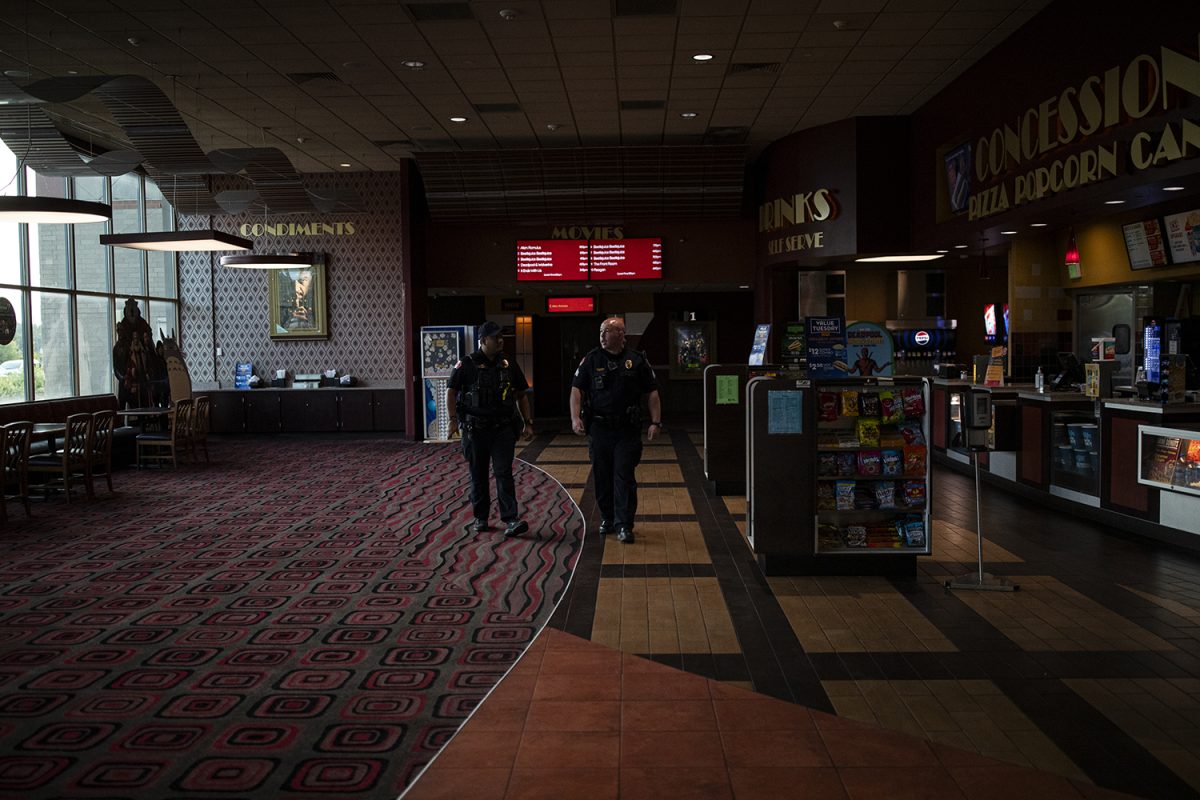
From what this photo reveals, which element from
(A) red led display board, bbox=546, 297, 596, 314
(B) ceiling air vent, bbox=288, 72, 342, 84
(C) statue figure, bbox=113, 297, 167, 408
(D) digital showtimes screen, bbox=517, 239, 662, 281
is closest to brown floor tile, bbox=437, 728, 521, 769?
(B) ceiling air vent, bbox=288, 72, 342, 84

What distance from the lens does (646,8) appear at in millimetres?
7402

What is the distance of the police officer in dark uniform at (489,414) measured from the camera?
22.0 ft

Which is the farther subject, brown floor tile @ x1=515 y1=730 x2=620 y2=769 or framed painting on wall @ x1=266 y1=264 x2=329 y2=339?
framed painting on wall @ x1=266 y1=264 x2=329 y2=339

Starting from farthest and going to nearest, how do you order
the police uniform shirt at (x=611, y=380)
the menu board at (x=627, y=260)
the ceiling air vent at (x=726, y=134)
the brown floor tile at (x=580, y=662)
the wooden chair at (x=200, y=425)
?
the menu board at (x=627, y=260) → the ceiling air vent at (x=726, y=134) → the wooden chair at (x=200, y=425) → the police uniform shirt at (x=611, y=380) → the brown floor tile at (x=580, y=662)

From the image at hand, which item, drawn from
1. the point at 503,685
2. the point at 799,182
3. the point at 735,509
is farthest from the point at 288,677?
the point at 799,182

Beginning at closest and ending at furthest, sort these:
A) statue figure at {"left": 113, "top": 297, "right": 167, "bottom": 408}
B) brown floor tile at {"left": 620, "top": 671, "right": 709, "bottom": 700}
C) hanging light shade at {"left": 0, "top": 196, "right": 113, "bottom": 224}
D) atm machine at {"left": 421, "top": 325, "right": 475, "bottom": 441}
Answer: brown floor tile at {"left": 620, "top": 671, "right": 709, "bottom": 700}, hanging light shade at {"left": 0, "top": 196, "right": 113, "bottom": 224}, statue figure at {"left": 113, "top": 297, "right": 167, "bottom": 408}, atm machine at {"left": 421, "top": 325, "right": 475, "bottom": 441}

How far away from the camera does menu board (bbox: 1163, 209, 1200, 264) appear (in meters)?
8.37

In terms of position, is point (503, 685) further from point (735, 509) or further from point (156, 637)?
point (735, 509)

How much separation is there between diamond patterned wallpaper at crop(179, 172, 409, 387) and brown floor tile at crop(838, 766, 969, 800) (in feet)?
40.6

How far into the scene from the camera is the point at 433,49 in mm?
8383

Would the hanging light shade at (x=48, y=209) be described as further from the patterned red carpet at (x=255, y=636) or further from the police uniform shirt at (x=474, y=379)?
the police uniform shirt at (x=474, y=379)

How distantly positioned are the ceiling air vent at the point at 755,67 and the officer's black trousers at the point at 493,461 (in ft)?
15.2

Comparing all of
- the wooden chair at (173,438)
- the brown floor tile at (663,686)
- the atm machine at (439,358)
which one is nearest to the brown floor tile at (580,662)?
the brown floor tile at (663,686)

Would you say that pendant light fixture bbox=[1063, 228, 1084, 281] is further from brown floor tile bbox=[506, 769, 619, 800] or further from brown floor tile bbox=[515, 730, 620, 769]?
brown floor tile bbox=[506, 769, 619, 800]
